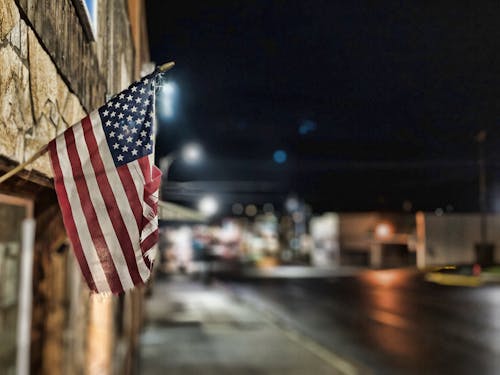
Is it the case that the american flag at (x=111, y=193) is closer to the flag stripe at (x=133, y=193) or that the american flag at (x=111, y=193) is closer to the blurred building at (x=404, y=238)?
the flag stripe at (x=133, y=193)

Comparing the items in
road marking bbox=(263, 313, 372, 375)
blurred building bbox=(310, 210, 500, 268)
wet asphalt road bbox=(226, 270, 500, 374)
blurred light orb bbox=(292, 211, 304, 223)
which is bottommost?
wet asphalt road bbox=(226, 270, 500, 374)

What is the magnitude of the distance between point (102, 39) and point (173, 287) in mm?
29093

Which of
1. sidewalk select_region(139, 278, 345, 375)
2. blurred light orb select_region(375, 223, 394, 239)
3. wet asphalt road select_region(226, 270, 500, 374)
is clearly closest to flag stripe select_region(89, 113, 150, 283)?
sidewalk select_region(139, 278, 345, 375)

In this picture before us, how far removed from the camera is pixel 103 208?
3119 millimetres

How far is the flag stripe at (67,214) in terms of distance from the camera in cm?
303

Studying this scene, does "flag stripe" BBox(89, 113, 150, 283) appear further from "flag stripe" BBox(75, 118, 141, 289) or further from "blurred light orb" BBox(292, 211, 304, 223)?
"blurred light orb" BBox(292, 211, 304, 223)

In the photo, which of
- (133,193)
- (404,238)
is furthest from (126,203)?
(404,238)

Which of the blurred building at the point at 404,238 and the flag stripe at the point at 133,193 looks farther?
the blurred building at the point at 404,238

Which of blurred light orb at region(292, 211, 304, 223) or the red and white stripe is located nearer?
the red and white stripe

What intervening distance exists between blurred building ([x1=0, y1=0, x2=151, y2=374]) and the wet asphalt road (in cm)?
928

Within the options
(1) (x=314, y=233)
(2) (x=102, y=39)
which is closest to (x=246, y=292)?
(2) (x=102, y=39)

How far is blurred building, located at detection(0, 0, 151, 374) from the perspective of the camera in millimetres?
3170

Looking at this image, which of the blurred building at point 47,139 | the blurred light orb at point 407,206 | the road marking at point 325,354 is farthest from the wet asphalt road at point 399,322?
the blurred light orb at point 407,206

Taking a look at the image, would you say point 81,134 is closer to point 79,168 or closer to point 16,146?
point 79,168
